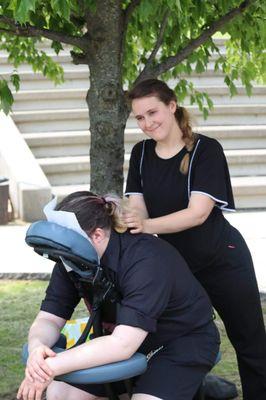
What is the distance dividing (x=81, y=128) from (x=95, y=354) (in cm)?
881

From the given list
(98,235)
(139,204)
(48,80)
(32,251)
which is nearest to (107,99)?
(139,204)

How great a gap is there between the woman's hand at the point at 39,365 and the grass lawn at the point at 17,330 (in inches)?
62.3

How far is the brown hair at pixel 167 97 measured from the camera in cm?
337

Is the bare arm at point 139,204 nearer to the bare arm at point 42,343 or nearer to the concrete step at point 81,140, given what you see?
the bare arm at point 42,343

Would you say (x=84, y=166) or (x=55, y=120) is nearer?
(x=84, y=166)

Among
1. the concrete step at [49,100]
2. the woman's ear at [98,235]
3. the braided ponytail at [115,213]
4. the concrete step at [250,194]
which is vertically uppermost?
the braided ponytail at [115,213]

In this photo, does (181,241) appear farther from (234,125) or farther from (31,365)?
(234,125)

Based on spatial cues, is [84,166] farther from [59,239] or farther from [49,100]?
[59,239]

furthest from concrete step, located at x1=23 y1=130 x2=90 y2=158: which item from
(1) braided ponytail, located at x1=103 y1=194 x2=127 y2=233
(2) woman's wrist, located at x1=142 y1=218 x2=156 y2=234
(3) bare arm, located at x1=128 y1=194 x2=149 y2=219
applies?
(1) braided ponytail, located at x1=103 y1=194 x2=127 y2=233

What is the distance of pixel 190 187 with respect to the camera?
342 cm

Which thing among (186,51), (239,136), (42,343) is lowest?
(239,136)

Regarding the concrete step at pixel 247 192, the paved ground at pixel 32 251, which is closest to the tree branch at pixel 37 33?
the paved ground at pixel 32 251

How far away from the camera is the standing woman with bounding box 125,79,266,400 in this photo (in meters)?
3.37

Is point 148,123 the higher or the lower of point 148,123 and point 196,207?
the higher
